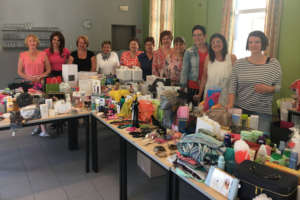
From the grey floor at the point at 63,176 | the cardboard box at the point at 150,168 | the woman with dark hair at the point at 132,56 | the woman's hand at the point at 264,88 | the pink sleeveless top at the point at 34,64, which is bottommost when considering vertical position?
the grey floor at the point at 63,176

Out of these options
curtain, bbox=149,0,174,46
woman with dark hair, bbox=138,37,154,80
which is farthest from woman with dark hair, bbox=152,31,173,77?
curtain, bbox=149,0,174,46

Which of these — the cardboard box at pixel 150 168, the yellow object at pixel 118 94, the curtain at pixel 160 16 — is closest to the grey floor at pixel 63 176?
the cardboard box at pixel 150 168

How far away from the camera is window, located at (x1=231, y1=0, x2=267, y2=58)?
4.83 m

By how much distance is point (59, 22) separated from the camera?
275 inches

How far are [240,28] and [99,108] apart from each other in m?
3.67

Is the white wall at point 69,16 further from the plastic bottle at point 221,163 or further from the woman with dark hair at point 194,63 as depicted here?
the plastic bottle at point 221,163

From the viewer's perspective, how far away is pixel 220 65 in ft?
9.34

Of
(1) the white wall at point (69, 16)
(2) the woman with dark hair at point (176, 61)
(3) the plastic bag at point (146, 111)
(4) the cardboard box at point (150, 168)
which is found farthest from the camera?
→ (1) the white wall at point (69, 16)

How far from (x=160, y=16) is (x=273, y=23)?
3.42 metres

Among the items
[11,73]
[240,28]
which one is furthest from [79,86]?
[11,73]

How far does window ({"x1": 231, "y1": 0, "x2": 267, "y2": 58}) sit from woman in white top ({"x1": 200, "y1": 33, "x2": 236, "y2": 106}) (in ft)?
7.48

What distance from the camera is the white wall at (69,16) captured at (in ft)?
21.2

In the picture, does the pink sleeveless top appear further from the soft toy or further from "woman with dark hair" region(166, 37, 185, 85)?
the soft toy

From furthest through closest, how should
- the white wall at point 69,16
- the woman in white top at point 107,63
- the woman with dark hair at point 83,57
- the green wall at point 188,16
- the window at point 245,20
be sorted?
the white wall at point 69,16 < the green wall at point 188,16 < the window at point 245,20 < the woman in white top at point 107,63 < the woman with dark hair at point 83,57
